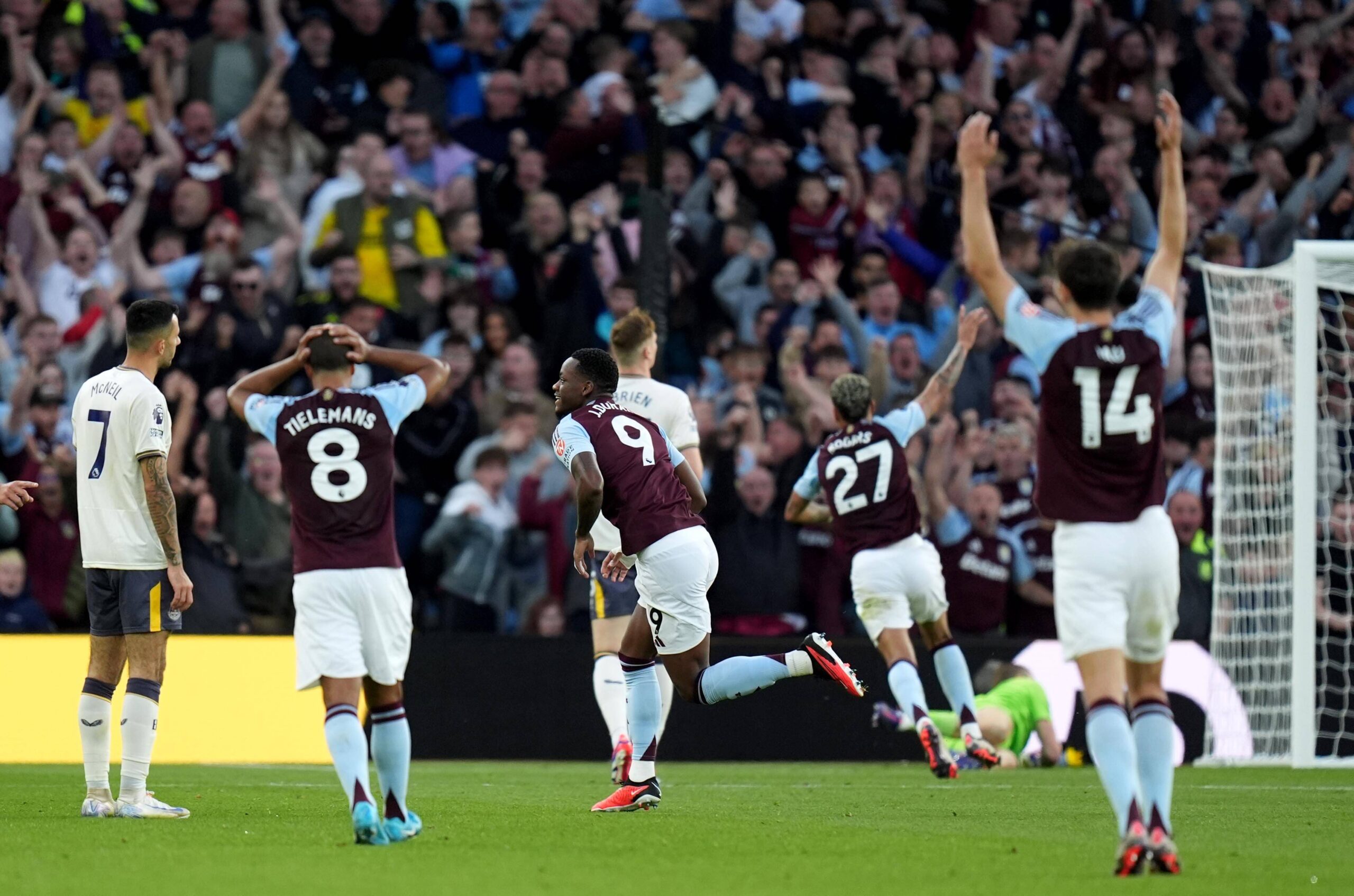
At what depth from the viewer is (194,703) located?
13.7 m

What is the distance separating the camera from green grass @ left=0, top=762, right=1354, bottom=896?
19.4 ft

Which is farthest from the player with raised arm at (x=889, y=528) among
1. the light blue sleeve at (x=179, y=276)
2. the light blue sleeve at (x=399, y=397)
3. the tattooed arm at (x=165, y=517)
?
the light blue sleeve at (x=179, y=276)

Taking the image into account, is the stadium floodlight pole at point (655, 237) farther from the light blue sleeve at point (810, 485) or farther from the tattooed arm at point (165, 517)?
the tattooed arm at point (165, 517)

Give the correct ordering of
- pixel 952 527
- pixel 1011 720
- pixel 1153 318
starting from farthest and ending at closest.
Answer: pixel 952 527, pixel 1011 720, pixel 1153 318

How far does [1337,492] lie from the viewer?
51.0ft

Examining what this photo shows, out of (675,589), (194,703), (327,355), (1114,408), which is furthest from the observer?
(194,703)

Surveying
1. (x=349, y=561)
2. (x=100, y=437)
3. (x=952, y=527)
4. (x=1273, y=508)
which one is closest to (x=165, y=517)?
(x=100, y=437)

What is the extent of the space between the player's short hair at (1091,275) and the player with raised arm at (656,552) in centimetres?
254

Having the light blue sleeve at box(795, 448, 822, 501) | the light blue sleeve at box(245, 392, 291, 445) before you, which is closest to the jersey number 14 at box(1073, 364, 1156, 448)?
the light blue sleeve at box(245, 392, 291, 445)

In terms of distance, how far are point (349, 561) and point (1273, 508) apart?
9.13 meters

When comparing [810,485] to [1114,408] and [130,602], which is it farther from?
[1114,408]

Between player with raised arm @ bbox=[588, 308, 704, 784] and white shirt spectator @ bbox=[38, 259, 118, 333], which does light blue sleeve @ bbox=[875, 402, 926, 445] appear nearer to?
player with raised arm @ bbox=[588, 308, 704, 784]

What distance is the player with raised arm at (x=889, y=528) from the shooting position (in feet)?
36.9

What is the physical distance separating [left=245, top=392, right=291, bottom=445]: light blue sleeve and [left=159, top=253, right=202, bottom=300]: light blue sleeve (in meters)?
8.89
